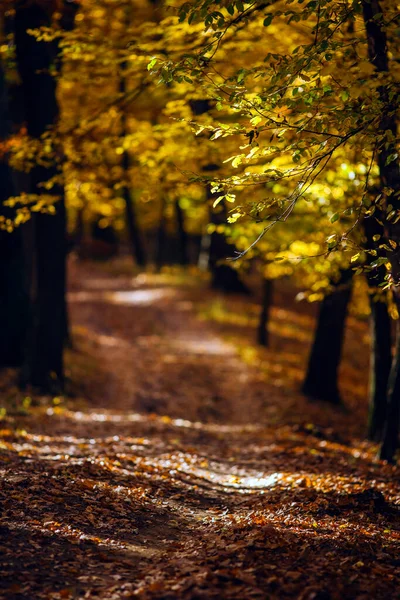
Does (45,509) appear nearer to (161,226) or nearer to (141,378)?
(141,378)

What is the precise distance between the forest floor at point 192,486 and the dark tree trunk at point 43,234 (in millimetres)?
788

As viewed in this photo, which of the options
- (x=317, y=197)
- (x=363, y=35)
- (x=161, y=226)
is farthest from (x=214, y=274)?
(x=363, y=35)

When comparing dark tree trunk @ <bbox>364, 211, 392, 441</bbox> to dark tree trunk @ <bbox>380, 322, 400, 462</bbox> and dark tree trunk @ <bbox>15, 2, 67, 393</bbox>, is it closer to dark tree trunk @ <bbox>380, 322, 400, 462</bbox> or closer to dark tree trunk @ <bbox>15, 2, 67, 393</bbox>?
dark tree trunk @ <bbox>380, 322, 400, 462</bbox>

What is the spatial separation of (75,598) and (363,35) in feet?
27.0

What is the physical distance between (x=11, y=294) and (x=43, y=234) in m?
1.99

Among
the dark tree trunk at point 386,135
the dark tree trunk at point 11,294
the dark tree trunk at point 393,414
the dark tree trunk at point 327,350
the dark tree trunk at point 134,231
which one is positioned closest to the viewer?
the dark tree trunk at point 386,135

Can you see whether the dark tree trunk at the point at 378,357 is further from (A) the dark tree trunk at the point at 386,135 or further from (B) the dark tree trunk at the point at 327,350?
(B) the dark tree trunk at the point at 327,350

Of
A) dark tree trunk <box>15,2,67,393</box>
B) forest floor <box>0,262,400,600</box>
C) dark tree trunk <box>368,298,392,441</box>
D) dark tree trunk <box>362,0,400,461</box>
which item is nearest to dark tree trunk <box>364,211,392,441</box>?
dark tree trunk <box>368,298,392,441</box>

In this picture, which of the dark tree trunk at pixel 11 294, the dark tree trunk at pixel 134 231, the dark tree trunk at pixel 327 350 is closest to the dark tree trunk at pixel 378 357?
the dark tree trunk at pixel 327 350

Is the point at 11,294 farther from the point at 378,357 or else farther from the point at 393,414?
the point at 393,414

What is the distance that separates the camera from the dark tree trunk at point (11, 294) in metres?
13.3

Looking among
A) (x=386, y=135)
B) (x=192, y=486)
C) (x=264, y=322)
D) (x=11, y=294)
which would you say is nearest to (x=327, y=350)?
(x=264, y=322)

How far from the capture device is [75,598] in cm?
463

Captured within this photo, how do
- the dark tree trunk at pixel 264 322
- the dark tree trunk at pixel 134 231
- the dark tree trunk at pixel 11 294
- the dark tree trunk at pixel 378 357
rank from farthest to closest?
the dark tree trunk at pixel 134 231, the dark tree trunk at pixel 264 322, the dark tree trunk at pixel 11 294, the dark tree trunk at pixel 378 357
